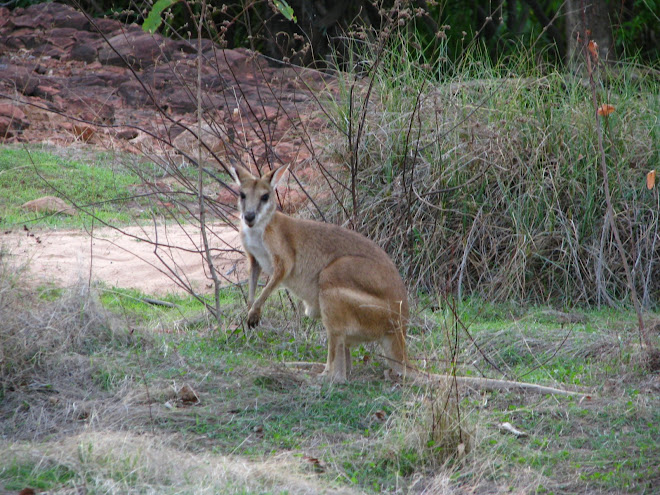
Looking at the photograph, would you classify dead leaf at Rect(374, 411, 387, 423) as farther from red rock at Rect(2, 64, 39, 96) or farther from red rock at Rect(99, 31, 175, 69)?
red rock at Rect(99, 31, 175, 69)

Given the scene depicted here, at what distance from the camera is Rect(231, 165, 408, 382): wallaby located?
5.19 m

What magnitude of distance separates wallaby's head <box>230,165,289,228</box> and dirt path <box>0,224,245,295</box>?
1.66m

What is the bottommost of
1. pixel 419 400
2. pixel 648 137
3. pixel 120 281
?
pixel 120 281

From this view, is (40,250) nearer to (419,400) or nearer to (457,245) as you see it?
(457,245)

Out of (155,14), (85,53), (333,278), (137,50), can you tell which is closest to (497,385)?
(333,278)

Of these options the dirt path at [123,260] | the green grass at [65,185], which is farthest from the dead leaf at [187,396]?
the green grass at [65,185]

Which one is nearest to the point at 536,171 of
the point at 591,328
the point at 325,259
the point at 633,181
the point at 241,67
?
the point at 633,181

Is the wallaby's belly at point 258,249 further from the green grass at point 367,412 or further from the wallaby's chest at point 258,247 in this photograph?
the green grass at point 367,412

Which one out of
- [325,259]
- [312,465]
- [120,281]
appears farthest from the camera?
[120,281]

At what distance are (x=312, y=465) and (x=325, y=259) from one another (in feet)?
5.71

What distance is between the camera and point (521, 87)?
8500 mm

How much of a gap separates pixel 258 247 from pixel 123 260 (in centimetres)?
310

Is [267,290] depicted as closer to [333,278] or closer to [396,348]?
[333,278]

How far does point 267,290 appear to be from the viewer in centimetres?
540
